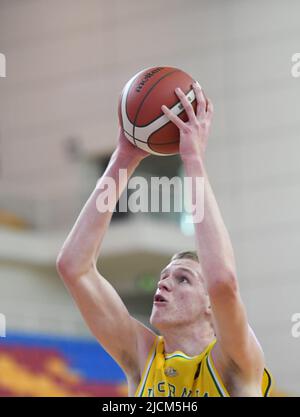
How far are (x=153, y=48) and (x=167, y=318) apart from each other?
548 inches

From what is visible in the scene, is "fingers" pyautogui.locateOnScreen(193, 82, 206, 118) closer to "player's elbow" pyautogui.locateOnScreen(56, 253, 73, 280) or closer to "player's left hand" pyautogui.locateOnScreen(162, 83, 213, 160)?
"player's left hand" pyautogui.locateOnScreen(162, 83, 213, 160)

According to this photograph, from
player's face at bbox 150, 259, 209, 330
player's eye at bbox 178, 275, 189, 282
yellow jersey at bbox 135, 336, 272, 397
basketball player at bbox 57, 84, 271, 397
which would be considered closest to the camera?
basketball player at bbox 57, 84, 271, 397

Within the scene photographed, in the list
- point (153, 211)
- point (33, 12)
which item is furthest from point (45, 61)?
point (153, 211)

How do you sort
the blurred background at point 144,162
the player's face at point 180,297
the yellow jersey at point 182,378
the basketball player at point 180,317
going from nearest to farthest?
the basketball player at point 180,317 → the yellow jersey at point 182,378 → the player's face at point 180,297 → the blurred background at point 144,162

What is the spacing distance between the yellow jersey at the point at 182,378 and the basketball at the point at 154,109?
906mm

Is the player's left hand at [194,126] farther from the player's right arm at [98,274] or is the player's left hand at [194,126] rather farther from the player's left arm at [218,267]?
the player's right arm at [98,274]

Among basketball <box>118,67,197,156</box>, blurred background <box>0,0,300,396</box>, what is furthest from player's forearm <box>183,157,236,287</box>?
blurred background <box>0,0,300,396</box>

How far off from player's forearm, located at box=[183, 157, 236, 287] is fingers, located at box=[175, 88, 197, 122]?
0.77ft

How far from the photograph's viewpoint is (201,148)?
11.9 feet

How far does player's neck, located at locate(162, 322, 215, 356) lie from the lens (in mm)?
3869

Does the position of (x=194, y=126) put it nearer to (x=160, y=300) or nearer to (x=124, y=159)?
(x=124, y=159)

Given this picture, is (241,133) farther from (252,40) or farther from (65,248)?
(65,248)

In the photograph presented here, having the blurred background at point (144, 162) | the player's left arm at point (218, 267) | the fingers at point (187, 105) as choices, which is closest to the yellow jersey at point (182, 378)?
the player's left arm at point (218, 267)

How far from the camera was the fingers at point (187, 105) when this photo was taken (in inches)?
146
